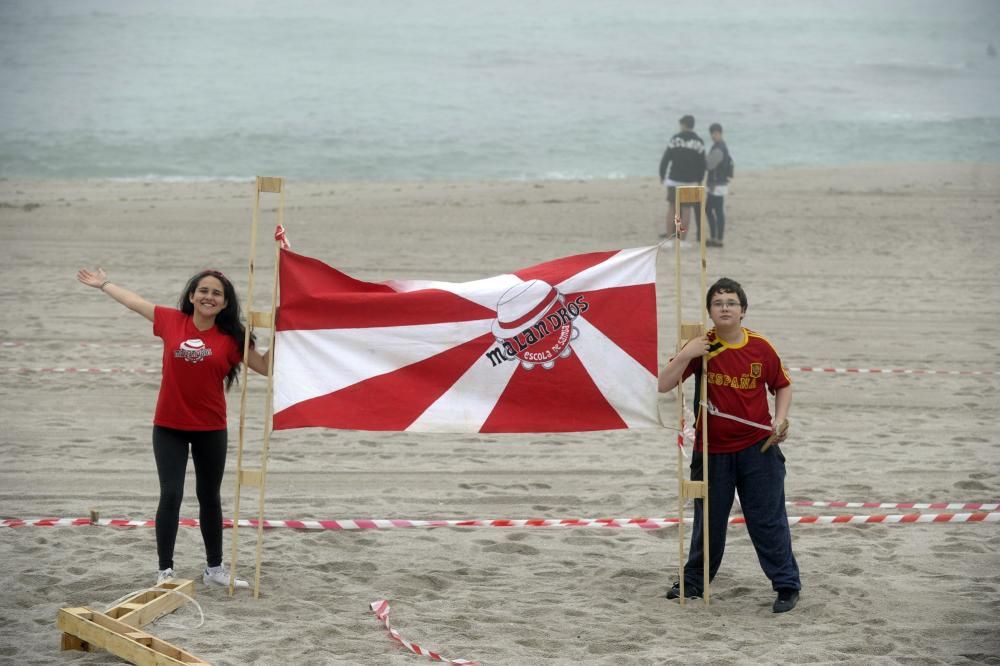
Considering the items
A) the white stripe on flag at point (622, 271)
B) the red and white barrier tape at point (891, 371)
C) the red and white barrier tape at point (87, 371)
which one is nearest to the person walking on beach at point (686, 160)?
the red and white barrier tape at point (891, 371)

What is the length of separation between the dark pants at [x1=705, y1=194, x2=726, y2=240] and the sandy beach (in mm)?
1006

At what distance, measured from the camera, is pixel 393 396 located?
19.1 feet

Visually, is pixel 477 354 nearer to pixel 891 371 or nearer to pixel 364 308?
pixel 364 308

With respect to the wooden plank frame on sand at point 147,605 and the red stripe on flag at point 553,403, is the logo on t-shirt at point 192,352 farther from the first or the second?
the red stripe on flag at point 553,403

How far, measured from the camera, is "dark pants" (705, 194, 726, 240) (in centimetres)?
1817

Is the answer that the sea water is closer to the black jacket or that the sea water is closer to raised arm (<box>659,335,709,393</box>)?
the black jacket

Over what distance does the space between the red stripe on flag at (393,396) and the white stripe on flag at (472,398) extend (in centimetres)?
3

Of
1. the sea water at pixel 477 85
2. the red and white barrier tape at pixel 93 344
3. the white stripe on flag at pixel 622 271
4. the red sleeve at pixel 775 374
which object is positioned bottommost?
the red sleeve at pixel 775 374

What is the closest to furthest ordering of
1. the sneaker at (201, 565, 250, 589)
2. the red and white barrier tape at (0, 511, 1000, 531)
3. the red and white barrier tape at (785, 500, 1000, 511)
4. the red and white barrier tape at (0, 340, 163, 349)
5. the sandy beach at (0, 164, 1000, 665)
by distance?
the sandy beach at (0, 164, 1000, 665)
the sneaker at (201, 565, 250, 589)
the red and white barrier tape at (0, 511, 1000, 531)
the red and white barrier tape at (785, 500, 1000, 511)
the red and white barrier tape at (0, 340, 163, 349)

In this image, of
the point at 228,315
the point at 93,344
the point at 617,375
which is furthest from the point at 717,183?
the point at 228,315

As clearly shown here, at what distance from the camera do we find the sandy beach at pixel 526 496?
210 inches

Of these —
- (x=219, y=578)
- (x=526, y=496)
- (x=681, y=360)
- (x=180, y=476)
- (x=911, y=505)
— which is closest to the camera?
(x=681, y=360)

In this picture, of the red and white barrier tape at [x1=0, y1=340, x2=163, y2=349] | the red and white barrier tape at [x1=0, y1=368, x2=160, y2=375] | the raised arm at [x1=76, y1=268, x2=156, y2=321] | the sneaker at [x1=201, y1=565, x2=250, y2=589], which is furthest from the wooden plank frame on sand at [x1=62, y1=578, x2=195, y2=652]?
the red and white barrier tape at [x1=0, y1=340, x2=163, y2=349]

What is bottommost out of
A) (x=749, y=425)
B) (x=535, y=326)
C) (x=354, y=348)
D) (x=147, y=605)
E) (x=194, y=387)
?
(x=147, y=605)
